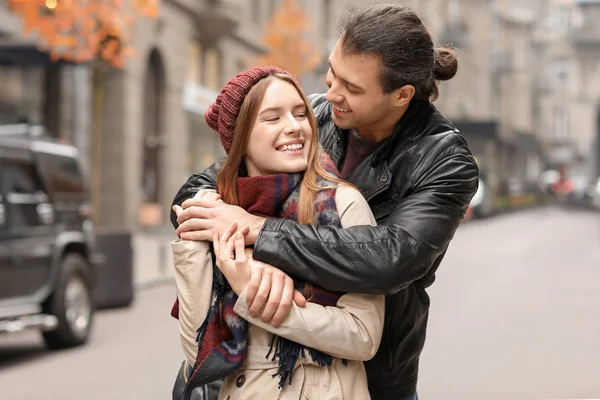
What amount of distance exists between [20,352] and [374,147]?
8.00 m

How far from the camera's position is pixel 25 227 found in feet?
31.9

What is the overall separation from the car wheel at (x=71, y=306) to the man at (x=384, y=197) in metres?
7.25

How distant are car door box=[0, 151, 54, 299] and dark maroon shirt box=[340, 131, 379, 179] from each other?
6.53 meters

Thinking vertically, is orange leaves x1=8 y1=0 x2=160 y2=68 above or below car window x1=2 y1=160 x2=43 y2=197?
above

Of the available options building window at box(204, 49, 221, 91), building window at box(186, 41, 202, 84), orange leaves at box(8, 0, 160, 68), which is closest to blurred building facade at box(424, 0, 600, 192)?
building window at box(204, 49, 221, 91)

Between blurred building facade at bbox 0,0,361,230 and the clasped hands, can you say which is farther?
blurred building facade at bbox 0,0,361,230

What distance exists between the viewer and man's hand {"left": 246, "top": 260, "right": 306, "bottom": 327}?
2623mm

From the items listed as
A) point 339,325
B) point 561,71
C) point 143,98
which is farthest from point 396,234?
point 561,71

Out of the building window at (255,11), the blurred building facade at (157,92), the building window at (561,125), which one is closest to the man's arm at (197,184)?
the blurred building facade at (157,92)

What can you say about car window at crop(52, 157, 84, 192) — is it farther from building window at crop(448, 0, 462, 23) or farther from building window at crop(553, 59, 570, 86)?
building window at crop(553, 59, 570, 86)

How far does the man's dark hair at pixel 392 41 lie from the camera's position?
2852 millimetres

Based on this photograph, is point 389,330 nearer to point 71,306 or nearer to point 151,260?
point 71,306

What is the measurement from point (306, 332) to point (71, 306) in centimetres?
817

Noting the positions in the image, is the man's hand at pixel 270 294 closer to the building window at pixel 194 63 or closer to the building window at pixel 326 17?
the building window at pixel 194 63
